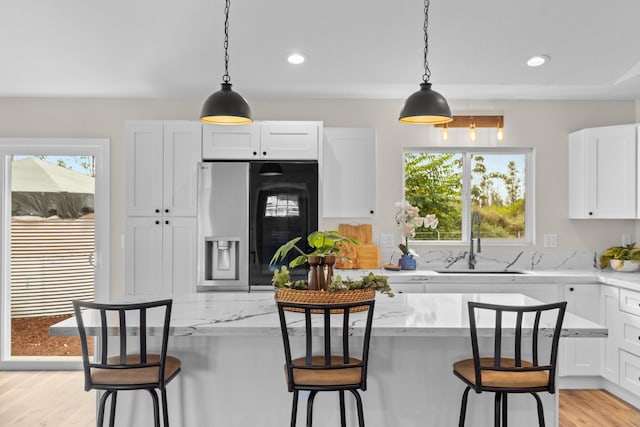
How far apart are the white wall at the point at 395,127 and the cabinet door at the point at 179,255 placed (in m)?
0.74

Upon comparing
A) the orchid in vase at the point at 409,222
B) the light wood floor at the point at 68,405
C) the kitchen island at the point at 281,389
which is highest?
the orchid in vase at the point at 409,222

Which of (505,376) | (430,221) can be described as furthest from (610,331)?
(505,376)

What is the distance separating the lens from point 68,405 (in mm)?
3432

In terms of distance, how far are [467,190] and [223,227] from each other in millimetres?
2278

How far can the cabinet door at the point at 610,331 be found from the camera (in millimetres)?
3648

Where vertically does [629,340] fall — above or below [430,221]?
below

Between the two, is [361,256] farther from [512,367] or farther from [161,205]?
[512,367]

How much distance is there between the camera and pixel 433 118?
8.59ft

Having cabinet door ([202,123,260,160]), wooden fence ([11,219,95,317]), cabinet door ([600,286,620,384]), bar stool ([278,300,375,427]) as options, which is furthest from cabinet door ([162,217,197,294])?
cabinet door ([600,286,620,384])

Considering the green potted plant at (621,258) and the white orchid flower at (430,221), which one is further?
the green potted plant at (621,258)

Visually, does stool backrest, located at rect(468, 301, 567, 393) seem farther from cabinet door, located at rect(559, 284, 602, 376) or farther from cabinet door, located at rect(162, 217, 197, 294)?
cabinet door, located at rect(162, 217, 197, 294)

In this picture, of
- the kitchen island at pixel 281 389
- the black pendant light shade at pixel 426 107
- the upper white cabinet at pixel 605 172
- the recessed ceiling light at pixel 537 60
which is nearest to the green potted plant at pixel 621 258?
the upper white cabinet at pixel 605 172

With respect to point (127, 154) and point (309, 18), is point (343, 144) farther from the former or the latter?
point (127, 154)

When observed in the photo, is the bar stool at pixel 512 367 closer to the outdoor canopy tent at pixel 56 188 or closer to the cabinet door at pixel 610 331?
the cabinet door at pixel 610 331
